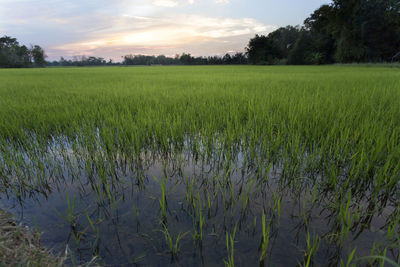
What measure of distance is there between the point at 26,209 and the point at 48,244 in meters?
0.51

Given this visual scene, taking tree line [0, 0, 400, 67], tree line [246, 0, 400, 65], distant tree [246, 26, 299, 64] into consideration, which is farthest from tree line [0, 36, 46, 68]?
tree line [246, 0, 400, 65]

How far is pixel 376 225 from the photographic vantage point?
1250 mm

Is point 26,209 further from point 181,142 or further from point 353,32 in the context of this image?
point 353,32

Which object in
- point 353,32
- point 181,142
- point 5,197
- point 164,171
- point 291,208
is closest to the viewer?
point 291,208

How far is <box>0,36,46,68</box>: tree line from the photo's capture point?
49594mm

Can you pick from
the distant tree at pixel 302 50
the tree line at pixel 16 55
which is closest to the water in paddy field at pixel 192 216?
the distant tree at pixel 302 50

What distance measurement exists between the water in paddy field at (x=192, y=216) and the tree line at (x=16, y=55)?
66211 mm

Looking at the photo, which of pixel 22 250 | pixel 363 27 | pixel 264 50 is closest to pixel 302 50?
pixel 264 50

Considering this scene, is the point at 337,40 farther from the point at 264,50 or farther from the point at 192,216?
the point at 192,216

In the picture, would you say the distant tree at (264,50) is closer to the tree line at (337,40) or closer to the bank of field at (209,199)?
the tree line at (337,40)

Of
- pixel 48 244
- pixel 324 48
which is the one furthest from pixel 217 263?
pixel 324 48

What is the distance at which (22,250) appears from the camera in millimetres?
954

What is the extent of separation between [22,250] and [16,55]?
230 ft

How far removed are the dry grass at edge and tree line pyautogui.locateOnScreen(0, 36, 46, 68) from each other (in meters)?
66.8
